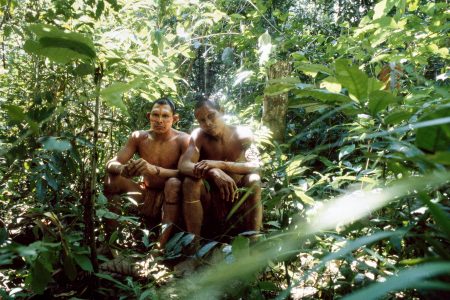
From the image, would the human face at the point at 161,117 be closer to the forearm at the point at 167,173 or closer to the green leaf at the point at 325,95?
the forearm at the point at 167,173

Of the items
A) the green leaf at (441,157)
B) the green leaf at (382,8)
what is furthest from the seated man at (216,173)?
the green leaf at (441,157)

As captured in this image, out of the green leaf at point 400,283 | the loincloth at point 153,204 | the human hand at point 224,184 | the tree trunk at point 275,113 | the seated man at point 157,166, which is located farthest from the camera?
the tree trunk at point 275,113

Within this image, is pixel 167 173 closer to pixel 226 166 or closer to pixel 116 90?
pixel 226 166

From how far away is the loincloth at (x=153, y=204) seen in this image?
10.7 feet

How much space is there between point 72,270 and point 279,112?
156 inches

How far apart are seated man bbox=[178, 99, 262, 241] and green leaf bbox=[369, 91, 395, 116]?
1.83m

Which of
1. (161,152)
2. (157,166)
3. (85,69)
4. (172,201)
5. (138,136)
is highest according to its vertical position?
(85,69)

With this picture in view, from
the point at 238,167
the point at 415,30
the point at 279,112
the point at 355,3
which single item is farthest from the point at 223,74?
the point at 415,30

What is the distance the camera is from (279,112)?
4828 millimetres

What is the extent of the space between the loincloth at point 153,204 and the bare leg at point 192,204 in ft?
1.62

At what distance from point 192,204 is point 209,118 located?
0.78m

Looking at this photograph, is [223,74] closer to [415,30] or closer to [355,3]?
[355,3]

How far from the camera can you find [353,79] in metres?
0.77

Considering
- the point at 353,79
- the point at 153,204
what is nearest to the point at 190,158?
the point at 153,204
